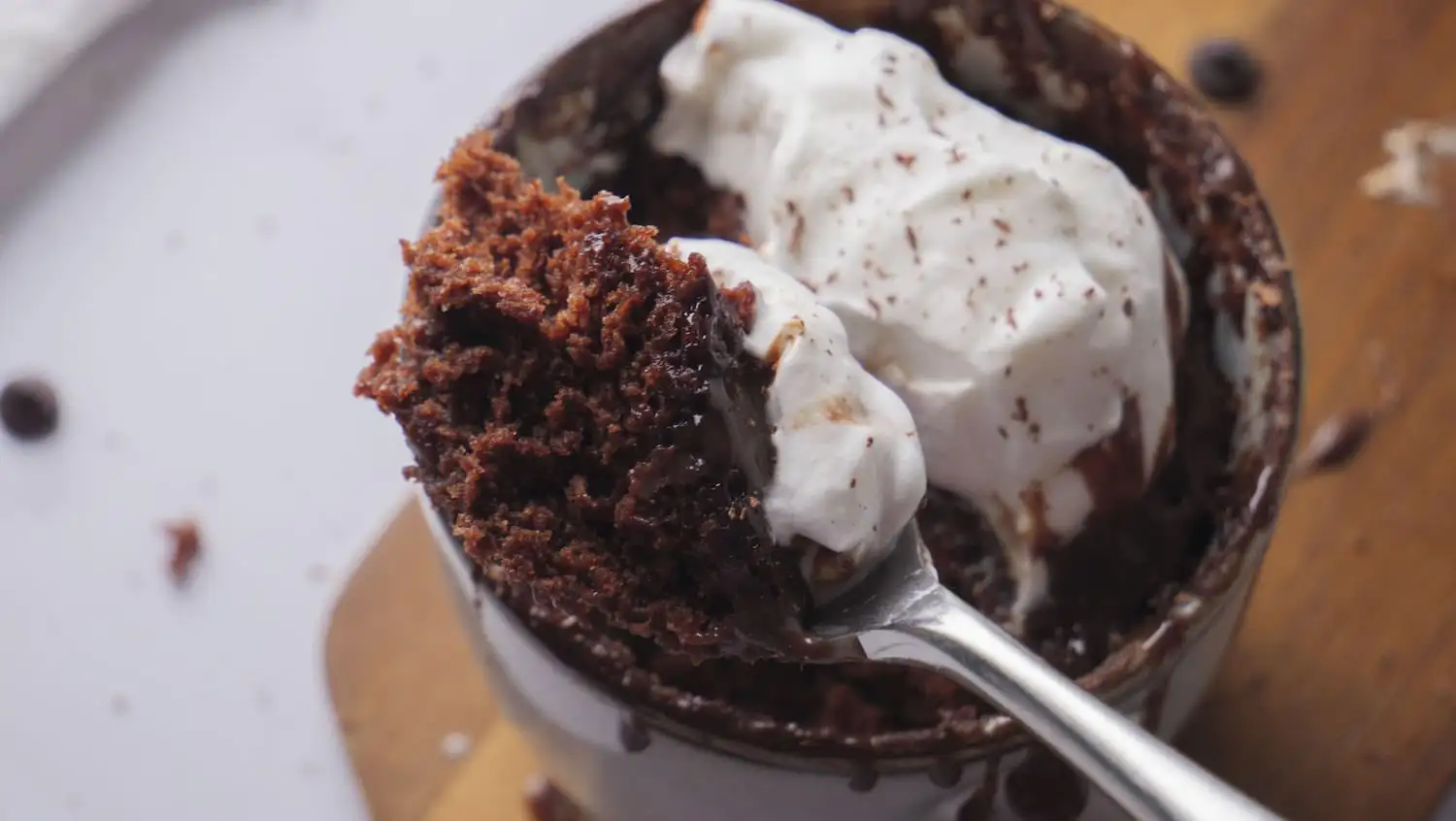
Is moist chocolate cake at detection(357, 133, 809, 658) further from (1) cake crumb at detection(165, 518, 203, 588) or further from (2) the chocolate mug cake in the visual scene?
(1) cake crumb at detection(165, 518, 203, 588)

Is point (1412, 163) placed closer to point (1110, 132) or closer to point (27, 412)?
point (1110, 132)

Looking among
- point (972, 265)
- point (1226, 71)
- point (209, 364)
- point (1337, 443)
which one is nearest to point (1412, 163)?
point (1226, 71)

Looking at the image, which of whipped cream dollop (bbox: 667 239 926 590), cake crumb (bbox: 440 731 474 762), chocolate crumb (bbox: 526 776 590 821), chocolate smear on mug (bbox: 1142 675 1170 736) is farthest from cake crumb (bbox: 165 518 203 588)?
chocolate smear on mug (bbox: 1142 675 1170 736)

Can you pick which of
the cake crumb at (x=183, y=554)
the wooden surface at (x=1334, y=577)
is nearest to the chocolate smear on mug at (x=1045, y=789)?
the wooden surface at (x=1334, y=577)

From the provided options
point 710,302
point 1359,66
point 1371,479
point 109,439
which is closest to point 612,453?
point 710,302

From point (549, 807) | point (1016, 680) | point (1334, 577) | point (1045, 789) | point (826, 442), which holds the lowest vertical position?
point (549, 807)

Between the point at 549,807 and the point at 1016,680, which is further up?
the point at 1016,680

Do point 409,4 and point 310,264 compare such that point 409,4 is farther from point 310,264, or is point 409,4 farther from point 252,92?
point 310,264
